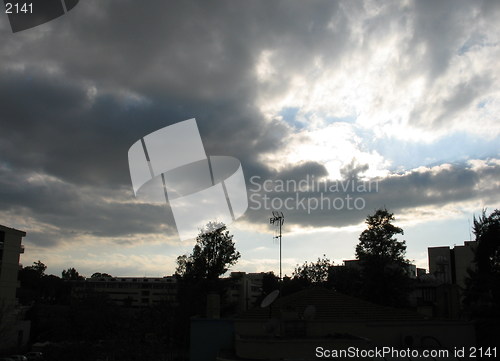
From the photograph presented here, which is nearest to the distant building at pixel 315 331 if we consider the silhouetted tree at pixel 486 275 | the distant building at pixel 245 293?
the silhouetted tree at pixel 486 275

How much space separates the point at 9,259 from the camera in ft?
168

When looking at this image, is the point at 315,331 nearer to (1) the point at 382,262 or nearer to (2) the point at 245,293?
(1) the point at 382,262

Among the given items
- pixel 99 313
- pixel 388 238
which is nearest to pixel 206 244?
pixel 99 313

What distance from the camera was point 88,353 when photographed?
25.0 m

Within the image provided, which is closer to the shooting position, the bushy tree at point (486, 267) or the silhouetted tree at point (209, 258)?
the bushy tree at point (486, 267)

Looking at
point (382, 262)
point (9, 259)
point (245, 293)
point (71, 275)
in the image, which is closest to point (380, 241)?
point (382, 262)

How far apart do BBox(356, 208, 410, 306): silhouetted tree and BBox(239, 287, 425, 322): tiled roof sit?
61.0 ft

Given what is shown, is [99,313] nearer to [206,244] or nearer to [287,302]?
[206,244]

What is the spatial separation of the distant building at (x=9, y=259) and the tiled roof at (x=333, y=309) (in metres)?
40.4

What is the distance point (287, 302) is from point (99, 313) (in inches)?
901

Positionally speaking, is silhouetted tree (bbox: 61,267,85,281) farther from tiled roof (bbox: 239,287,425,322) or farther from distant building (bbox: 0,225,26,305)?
tiled roof (bbox: 239,287,425,322)

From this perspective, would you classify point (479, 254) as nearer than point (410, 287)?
Yes

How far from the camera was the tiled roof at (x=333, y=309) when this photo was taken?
1916 cm

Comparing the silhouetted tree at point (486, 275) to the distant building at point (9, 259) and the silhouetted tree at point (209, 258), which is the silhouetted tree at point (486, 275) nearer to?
the silhouetted tree at point (209, 258)
